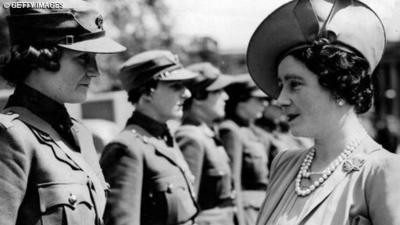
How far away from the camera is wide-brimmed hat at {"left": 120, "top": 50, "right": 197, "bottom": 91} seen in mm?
4656

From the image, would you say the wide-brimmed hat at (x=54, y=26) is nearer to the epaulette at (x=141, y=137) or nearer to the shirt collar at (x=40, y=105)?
the shirt collar at (x=40, y=105)

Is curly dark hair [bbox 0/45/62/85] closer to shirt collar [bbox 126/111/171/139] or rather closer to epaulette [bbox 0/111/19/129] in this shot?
epaulette [bbox 0/111/19/129]

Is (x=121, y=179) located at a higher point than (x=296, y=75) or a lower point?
lower

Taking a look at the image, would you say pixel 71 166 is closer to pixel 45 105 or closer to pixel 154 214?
pixel 45 105

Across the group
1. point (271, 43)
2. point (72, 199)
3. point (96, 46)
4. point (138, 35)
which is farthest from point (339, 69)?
point (138, 35)

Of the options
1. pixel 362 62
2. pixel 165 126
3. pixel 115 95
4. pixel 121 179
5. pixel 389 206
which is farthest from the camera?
pixel 115 95

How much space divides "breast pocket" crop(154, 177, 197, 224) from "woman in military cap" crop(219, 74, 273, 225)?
7.74 feet

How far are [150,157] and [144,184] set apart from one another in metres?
0.20

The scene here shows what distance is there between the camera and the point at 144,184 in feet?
13.5

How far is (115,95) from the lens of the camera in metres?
12.6

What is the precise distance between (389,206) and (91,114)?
10.8m

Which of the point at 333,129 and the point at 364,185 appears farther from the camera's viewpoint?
the point at 333,129

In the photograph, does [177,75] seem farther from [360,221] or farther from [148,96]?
[360,221]

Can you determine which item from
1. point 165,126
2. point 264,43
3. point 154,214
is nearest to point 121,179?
point 154,214
